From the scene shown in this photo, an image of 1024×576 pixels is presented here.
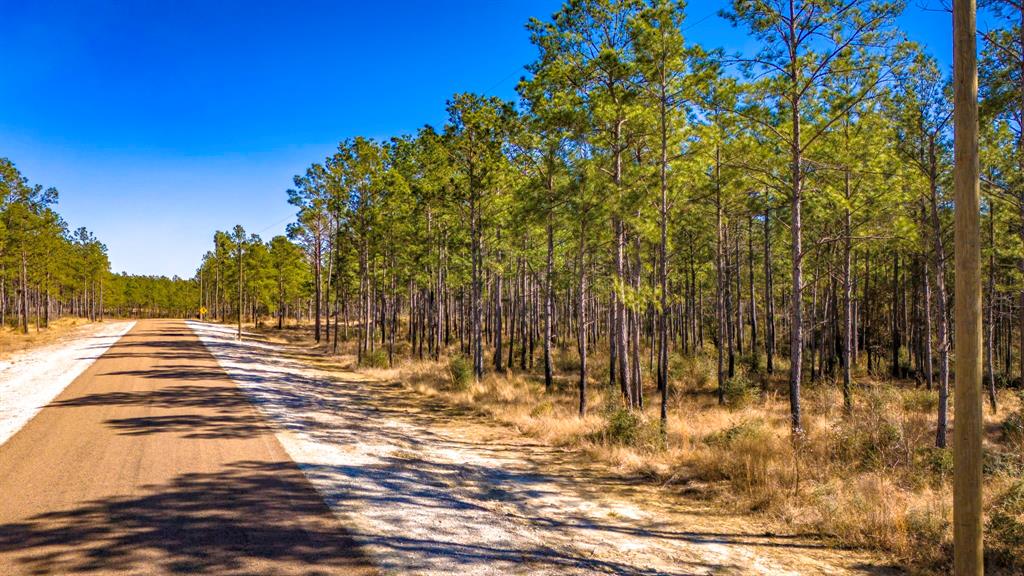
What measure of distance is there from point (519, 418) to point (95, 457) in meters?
9.62

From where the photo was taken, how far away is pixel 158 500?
6.46 m

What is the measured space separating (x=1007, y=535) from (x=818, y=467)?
3166 millimetres

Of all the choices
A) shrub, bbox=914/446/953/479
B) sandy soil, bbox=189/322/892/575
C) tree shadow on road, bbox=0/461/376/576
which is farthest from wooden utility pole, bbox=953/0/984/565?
shrub, bbox=914/446/953/479

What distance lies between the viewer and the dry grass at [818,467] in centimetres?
605

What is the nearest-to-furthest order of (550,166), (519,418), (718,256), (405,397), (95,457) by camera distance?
(95,457) → (519,418) → (550,166) → (405,397) → (718,256)

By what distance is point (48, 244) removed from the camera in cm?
4444

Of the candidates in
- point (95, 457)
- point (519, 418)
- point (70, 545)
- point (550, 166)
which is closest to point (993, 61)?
point (550, 166)

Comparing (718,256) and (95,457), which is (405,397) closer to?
(95,457)

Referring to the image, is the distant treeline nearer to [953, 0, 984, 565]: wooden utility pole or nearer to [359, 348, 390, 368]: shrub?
[359, 348, 390, 368]: shrub

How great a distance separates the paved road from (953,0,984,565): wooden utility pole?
5332 mm

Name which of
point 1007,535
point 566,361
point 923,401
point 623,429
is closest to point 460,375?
point 623,429

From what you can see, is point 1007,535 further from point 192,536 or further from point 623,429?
point 192,536

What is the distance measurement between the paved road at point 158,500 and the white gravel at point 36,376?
0.46 meters

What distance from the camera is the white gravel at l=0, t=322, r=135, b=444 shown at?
1125 cm
